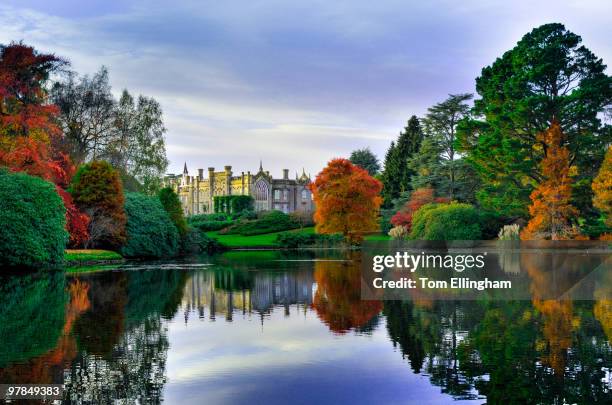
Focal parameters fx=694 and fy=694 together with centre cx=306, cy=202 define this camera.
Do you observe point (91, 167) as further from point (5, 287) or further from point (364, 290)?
point (364, 290)

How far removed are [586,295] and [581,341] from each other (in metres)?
8.07

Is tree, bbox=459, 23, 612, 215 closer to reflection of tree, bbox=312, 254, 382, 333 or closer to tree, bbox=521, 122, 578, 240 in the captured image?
tree, bbox=521, 122, 578, 240

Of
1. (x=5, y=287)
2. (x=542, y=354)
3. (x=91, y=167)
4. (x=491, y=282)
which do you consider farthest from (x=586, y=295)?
(x=91, y=167)

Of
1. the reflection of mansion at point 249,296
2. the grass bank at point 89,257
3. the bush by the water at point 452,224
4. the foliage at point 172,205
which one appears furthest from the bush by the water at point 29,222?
the bush by the water at point 452,224

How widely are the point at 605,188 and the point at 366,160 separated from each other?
6168 cm

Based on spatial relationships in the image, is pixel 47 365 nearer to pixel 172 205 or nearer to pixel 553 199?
pixel 553 199

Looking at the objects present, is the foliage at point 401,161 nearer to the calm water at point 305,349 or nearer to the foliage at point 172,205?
the foliage at point 172,205

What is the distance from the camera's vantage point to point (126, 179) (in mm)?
49875

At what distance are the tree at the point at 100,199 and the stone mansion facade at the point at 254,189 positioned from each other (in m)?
57.2

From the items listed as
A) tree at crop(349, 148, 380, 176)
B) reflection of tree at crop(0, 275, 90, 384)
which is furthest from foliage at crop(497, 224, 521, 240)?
tree at crop(349, 148, 380, 176)

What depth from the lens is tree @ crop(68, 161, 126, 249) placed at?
1538 inches

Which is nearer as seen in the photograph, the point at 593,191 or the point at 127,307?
the point at 127,307

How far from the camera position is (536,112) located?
3716 cm

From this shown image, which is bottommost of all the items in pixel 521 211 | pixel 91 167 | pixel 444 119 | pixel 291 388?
pixel 291 388
